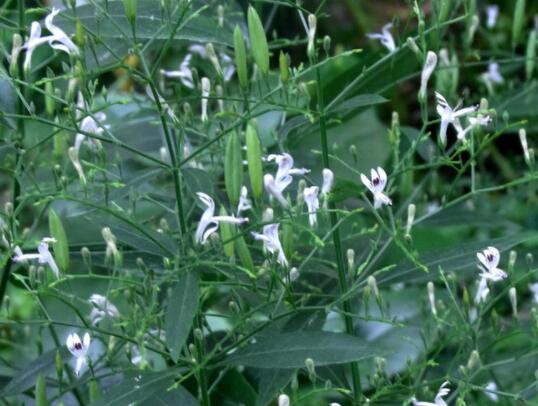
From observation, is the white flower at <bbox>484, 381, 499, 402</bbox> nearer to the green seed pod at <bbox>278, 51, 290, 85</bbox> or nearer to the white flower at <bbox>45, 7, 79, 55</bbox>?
the green seed pod at <bbox>278, 51, 290, 85</bbox>

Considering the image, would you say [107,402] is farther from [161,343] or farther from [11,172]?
[11,172]

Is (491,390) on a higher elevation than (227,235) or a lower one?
lower

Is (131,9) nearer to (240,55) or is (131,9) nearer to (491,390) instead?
(240,55)

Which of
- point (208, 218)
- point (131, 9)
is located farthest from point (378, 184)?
point (131, 9)

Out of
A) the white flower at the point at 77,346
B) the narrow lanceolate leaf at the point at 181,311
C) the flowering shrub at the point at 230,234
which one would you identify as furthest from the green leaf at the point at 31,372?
the narrow lanceolate leaf at the point at 181,311

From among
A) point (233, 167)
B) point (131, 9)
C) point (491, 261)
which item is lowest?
point (491, 261)

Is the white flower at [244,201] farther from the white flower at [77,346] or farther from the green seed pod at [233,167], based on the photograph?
the white flower at [77,346]

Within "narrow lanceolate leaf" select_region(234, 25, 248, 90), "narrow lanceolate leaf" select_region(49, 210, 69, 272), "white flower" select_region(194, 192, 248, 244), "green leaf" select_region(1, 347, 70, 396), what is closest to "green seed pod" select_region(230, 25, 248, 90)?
"narrow lanceolate leaf" select_region(234, 25, 248, 90)
